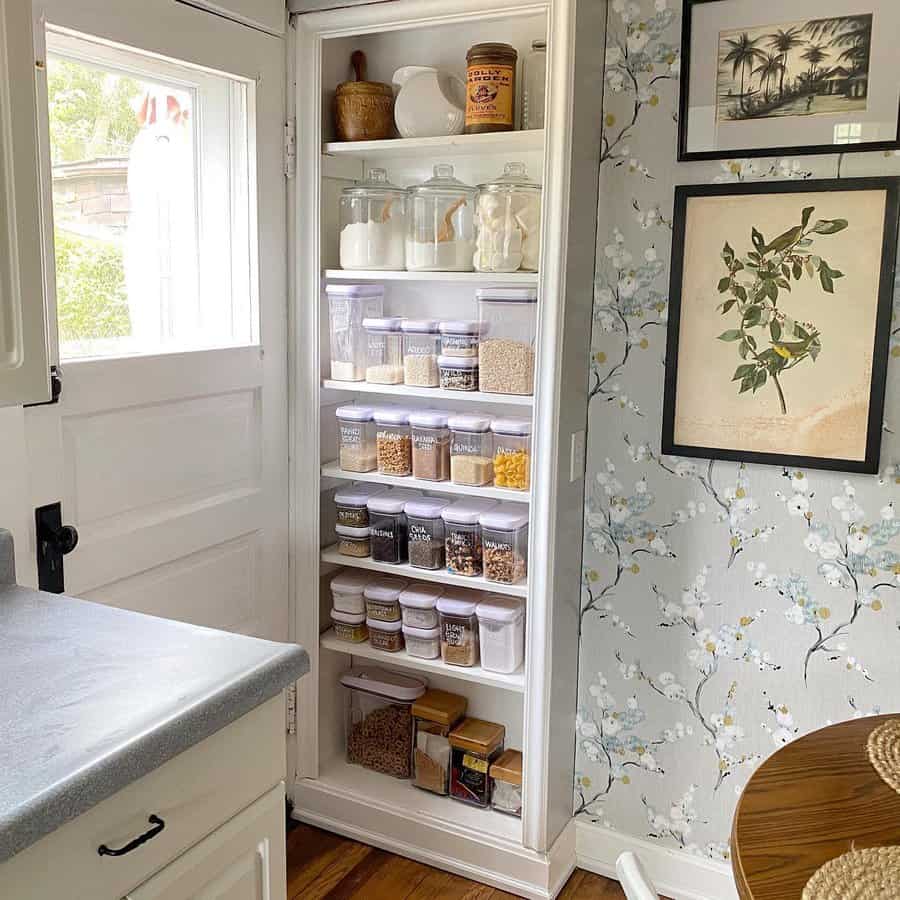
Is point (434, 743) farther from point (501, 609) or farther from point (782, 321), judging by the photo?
point (782, 321)

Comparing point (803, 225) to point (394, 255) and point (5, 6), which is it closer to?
point (394, 255)

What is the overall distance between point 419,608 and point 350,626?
0.77 ft

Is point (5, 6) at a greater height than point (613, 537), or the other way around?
point (5, 6)

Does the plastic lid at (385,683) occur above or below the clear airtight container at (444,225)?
below

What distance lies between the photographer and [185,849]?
4.35 feet

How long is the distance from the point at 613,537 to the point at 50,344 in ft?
4.46

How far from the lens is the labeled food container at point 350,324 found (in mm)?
2508

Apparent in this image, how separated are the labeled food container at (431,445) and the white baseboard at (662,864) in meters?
1.00

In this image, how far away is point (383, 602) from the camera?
2566 mm

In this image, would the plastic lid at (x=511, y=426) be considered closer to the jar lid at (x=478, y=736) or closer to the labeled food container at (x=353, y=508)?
the labeled food container at (x=353, y=508)

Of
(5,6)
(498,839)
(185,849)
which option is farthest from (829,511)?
(5,6)

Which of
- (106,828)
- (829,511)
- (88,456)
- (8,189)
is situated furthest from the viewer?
(829,511)

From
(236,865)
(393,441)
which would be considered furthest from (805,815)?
(393,441)

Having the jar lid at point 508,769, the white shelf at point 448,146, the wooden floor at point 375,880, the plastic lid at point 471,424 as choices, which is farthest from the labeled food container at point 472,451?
the wooden floor at point 375,880
